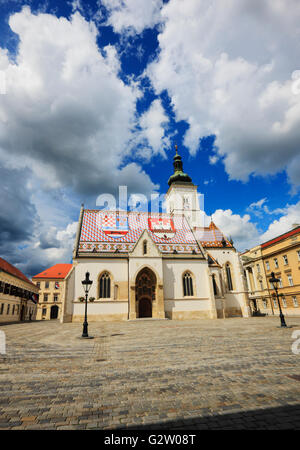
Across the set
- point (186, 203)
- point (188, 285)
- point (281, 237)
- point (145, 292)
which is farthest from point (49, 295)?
point (281, 237)

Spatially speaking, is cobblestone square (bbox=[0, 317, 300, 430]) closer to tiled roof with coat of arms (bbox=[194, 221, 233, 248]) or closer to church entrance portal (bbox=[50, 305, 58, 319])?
tiled roof with coat of arms (bbox=[194, 221, 233, 248])

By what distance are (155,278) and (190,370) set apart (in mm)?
23797

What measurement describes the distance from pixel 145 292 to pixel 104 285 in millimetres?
5446

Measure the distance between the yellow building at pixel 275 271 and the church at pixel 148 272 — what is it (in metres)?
6.87

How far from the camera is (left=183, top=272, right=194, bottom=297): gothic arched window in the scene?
105ft

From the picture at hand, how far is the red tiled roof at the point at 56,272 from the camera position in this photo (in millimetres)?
62669

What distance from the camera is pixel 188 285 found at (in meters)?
32.2

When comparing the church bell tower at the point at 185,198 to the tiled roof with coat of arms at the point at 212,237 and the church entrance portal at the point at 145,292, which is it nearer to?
the tiled roof with coat of arms at the point at 212,237

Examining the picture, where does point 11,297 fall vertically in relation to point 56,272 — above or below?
below

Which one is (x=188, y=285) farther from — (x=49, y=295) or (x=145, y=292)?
(x=49, y=295)

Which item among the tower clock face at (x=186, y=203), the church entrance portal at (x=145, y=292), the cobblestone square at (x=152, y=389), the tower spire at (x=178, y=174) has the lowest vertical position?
the cobblestone square at (x=152, y=389)

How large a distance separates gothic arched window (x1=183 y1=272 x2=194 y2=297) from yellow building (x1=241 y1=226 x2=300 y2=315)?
11557 millimetres

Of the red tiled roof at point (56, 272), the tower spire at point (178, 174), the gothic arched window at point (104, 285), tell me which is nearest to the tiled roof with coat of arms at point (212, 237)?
the gothic arched window at point (104, 285)

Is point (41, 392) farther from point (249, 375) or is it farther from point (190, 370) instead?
point (249, 375)
